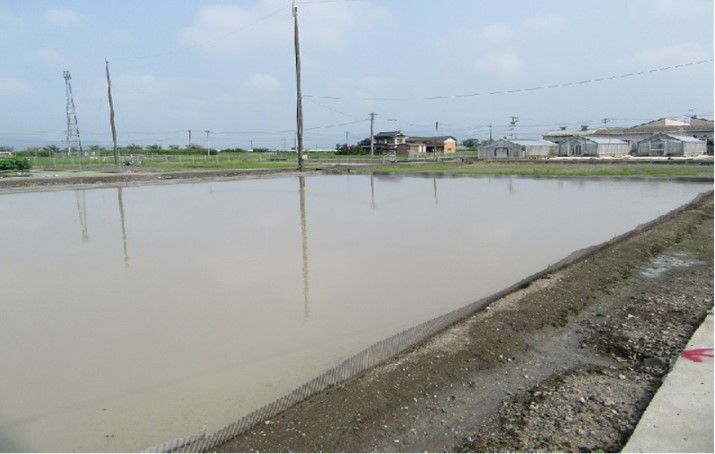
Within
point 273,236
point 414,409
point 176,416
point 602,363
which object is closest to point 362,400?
point 414,409

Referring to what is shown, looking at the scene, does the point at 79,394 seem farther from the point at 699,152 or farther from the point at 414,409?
the point at 699,152

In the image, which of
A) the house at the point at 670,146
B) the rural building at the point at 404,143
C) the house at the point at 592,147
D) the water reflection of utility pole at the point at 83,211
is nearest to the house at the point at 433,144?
the rural building at the point at 404,143

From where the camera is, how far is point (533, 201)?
13844 mm

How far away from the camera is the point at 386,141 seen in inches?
2667

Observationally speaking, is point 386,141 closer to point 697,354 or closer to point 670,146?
point 670,146

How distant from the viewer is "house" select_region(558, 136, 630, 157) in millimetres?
43188

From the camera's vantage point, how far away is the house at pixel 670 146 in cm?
4081

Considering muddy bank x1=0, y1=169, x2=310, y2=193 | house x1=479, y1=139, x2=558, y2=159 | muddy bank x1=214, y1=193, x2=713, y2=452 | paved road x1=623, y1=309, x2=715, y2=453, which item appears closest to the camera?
paved road x1=623, y1=309, x2=715, y2=453

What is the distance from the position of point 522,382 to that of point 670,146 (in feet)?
149

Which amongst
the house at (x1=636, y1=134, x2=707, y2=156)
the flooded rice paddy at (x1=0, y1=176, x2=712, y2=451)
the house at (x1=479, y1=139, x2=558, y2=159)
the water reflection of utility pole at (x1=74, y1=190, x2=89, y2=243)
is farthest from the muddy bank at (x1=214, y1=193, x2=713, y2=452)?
the house at (x1=636, y1=134, x2=707, y2=156)

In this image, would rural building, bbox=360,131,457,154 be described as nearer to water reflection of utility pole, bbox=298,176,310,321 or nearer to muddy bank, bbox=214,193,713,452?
water reflection of utility pole, bbox=298,176,310,321

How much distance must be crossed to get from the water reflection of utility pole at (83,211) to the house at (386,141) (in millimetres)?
47849

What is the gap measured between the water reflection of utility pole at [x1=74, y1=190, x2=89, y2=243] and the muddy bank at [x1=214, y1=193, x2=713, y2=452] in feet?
22.5

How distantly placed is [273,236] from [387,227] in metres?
2.13
